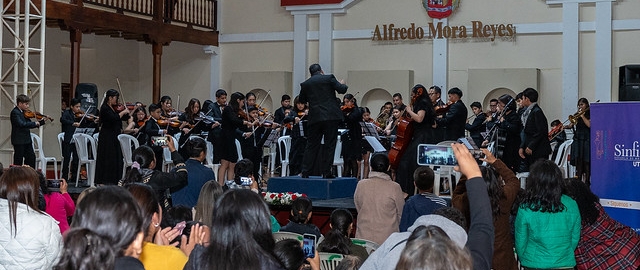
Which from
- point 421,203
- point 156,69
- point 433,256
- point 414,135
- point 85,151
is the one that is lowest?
point 421,203

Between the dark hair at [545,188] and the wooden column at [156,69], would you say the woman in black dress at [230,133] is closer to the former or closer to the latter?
the wooden column at [156,69]

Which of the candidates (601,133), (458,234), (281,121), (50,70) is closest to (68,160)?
(281,121)

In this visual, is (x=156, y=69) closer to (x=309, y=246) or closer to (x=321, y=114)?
(x=321, y=114)

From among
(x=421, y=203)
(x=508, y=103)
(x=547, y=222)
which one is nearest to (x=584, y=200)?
(x=547, y=222)

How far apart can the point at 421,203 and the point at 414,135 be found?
3727 millimetres

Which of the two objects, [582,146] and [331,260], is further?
[582,146]

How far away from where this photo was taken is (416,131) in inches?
372

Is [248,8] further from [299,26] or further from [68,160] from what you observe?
[68,160]

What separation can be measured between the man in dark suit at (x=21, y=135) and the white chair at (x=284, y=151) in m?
3.66

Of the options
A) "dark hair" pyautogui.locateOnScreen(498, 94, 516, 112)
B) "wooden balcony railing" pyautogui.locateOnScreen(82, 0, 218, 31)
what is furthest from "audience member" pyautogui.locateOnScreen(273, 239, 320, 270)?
"wooden balcony railing" pyautogui.locateOnScreen(82, 0, 218, 31)

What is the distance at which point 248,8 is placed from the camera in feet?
58.4

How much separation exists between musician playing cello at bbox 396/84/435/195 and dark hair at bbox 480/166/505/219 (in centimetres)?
426

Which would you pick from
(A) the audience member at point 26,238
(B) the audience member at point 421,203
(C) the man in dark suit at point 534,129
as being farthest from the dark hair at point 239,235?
(C) the man in dark suit at point 534,129

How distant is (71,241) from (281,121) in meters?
11.3
